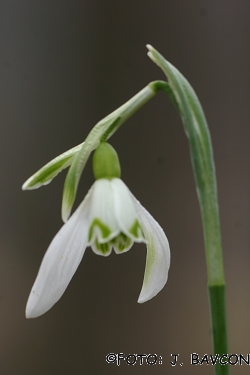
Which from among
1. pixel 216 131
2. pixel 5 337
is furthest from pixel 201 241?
pixel 5 337

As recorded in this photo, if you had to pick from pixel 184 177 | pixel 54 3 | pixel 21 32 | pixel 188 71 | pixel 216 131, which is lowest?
pixel 184 177

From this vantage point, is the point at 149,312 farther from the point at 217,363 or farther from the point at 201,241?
the point at 217,363

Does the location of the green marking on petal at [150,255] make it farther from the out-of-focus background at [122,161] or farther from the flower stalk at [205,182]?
the out-of-focus background at [122,161]

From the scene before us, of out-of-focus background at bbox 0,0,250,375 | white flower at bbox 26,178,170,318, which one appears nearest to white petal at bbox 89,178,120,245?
white flower at bbox 26,178,170,318

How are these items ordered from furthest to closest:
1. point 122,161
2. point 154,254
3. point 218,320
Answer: point 122,161
point 154,254
point 218,320

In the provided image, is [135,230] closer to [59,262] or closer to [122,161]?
[59,262]

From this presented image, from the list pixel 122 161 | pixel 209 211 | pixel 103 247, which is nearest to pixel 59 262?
pixel 103 247
